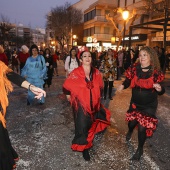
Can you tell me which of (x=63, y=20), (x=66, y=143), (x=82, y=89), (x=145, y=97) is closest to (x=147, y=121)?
(x=145, y=97)

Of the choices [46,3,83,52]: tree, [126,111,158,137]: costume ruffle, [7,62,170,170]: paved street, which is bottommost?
[7,62,170,170]: paved street

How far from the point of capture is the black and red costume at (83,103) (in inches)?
143

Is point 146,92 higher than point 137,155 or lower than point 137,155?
higher

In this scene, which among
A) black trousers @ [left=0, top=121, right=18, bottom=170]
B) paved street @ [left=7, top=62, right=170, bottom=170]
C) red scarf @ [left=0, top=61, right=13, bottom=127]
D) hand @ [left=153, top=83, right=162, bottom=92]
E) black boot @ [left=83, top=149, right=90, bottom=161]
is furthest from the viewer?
black boot @ [left=83, top=149, right=90, bottom=161]

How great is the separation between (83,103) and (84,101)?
39mm

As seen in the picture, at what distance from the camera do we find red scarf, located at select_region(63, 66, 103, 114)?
3664mm

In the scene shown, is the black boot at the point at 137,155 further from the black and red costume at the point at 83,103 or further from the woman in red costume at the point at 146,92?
the black and red costume at the point at 83,103

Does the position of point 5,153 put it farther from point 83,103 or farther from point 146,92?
point 146,92

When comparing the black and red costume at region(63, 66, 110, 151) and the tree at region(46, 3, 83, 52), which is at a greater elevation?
the tree at region(46, 3, 83, 52)

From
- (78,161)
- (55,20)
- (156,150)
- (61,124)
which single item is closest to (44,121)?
(61,124)

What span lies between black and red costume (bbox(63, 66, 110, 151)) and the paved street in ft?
1.21

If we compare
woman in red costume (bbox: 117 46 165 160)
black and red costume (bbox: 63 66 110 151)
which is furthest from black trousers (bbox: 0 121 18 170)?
woman in red costume (bbox: 117 46 165 160)

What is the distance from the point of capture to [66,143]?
171 inches

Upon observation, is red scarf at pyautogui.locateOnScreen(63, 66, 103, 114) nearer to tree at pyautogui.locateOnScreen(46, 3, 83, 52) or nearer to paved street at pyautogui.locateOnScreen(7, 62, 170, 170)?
paved street at pyautogui.locateOnScreen(7, 62, 170, 170)
